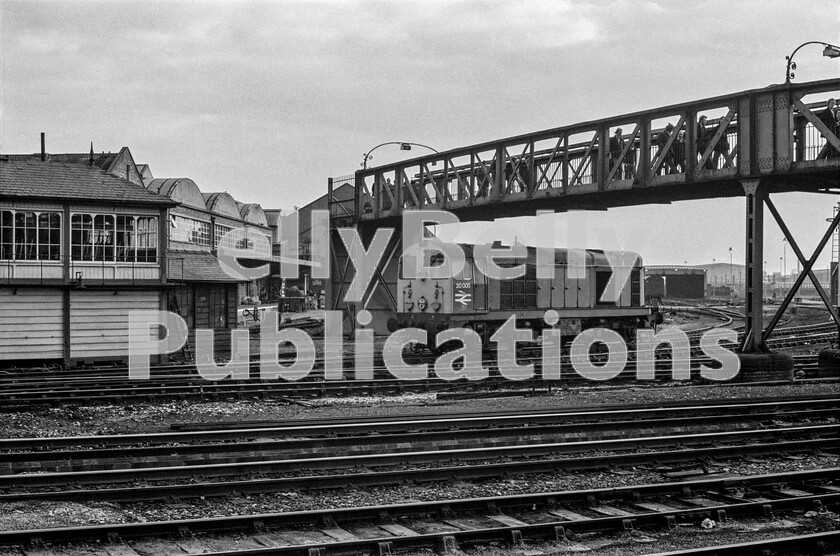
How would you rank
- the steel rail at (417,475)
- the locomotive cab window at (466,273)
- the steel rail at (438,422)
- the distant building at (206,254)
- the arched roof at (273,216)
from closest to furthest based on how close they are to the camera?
the steel rail at (417,475) < the steel rail at (438,422) < the locomotive cab window at (466,273) < the distant building at (206,254) < the arched roof at (273,216)

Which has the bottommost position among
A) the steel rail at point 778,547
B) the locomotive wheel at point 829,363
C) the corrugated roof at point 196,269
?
the steel rail at point 778,547

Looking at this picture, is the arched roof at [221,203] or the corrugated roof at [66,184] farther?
the arched roof at [221,203]

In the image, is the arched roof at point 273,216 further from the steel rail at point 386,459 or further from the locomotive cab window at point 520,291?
the steel rail at point 386,459

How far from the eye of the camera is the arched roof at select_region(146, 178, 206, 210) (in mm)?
50500

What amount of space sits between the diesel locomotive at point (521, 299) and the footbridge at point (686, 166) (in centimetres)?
260

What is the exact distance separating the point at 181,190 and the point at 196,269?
673 inches

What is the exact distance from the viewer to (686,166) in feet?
73.4

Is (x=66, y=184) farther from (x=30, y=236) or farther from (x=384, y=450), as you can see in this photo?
(x=384, y=450)

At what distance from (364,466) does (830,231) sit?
14.7 metres

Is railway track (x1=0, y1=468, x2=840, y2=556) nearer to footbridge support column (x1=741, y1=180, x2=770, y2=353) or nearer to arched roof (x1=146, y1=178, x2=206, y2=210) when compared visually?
footbridge support column (x1=741, y1=180, x2=770, y2=353)

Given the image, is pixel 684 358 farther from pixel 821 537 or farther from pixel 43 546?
pixel 43 546

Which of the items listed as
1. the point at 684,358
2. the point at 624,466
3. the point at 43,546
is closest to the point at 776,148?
the point at 684,358

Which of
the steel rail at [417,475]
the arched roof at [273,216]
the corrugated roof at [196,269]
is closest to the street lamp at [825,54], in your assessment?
the steel rail at [417,475]

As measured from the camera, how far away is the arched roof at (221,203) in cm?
5684
